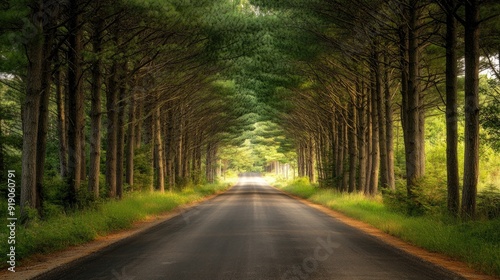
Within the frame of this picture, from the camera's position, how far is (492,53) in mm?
22812

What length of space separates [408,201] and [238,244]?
836 centimetres

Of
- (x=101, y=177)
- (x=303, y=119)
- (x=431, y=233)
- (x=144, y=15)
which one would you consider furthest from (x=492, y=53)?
(x=303, y=119)

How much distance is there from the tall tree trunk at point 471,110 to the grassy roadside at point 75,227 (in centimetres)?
1047

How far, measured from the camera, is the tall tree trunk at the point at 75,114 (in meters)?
18.8

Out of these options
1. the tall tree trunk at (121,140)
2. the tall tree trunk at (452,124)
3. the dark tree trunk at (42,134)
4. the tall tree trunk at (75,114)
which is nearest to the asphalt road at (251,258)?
the tall tree trunk at (452,124)

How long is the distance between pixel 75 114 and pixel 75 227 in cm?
584

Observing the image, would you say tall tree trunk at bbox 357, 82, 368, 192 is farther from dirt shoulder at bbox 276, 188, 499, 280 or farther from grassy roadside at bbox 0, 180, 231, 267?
dirt shoulder at bbox 276, 188, 499, 280

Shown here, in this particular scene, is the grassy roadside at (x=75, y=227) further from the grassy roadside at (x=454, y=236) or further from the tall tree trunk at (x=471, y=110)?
the tall tree trunk at (x=471, y=110)

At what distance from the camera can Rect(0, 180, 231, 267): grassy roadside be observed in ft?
38.7

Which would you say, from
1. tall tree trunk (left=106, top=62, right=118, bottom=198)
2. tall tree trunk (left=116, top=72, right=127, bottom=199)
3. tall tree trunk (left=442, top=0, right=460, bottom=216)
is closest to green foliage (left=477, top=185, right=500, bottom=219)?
tall tree trunk (left=442, top=0, right=460, bottom=216)

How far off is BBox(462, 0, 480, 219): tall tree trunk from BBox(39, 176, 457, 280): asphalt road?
280 cm

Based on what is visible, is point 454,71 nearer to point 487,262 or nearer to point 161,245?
point 487,262

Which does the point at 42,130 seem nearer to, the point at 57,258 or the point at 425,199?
the point at 57,258

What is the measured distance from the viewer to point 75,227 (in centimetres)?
1466
